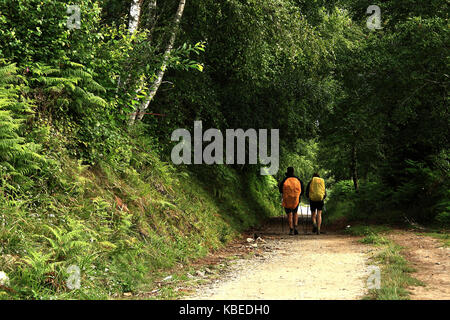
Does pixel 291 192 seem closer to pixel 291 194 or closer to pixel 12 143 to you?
pixel 291 194

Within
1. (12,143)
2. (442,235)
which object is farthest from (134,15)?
(442,235)

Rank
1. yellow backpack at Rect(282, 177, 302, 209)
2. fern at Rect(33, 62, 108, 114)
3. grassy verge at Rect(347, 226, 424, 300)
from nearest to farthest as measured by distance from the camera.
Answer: grassy verge at Rect(347, 226, 424, 300) < fern at Rect(33, 62, 108, 114) < yellow backpack at Rect(282, 177, 302, 209)

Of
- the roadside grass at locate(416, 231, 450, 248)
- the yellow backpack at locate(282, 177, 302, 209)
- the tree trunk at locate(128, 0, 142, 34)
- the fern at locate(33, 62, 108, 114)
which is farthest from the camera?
the yellow backpack at locate(282, 177, 302, 209)

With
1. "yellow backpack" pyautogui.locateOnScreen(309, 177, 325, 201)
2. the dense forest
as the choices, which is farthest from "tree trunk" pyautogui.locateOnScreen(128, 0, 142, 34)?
"yellow backpack" pyautogui.locateOnScreen(309, 177, 325, 201)

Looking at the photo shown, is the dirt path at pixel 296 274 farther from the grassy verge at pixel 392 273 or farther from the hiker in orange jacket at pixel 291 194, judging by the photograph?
the hiker in orange jacket at pixel 291 194

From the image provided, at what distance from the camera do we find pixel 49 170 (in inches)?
287

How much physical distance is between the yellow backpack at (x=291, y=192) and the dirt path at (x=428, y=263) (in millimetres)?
3323

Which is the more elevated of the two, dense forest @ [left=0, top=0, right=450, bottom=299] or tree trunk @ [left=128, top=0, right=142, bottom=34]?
tree trunk @ [left=128, top=0, right=142, bottom=34]

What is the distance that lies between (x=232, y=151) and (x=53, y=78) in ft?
37.2

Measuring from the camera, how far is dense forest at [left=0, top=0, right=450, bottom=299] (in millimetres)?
6793

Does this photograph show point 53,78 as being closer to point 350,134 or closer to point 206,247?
point 206,247

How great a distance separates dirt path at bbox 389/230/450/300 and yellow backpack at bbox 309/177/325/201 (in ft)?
9.86

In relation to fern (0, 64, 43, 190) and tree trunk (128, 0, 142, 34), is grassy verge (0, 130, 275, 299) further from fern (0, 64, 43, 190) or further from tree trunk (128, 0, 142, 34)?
tree trunk (128, 0, 142, 34)
